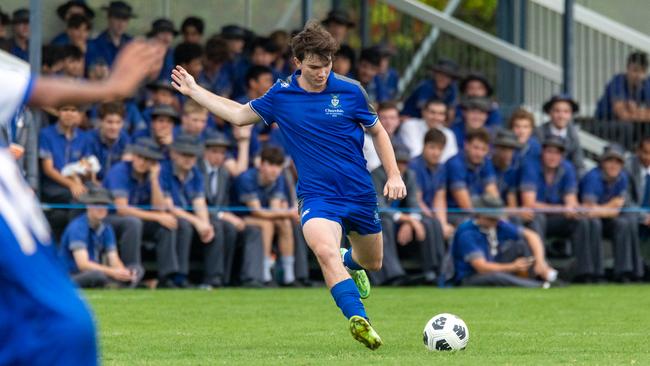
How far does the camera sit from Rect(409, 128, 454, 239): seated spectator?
17438 millimetres

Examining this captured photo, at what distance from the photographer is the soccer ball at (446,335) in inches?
360

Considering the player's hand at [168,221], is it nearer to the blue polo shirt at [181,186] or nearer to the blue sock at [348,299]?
the blue polo shirt at [181,186]

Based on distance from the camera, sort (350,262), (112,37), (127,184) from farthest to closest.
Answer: (112,37), (127,184), (350,262)

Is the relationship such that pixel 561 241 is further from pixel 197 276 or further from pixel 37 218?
pixel 37 218

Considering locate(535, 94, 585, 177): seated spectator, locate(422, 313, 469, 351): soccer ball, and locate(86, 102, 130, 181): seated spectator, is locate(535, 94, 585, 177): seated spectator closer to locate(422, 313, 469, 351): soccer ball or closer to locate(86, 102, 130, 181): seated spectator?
locate(86, 102, 130, 181): seated spectator

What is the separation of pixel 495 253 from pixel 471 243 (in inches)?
16.1

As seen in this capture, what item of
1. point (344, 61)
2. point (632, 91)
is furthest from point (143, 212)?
point (632, 91)

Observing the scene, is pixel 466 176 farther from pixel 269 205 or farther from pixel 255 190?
pixel 255 190

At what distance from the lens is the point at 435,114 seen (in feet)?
59.3

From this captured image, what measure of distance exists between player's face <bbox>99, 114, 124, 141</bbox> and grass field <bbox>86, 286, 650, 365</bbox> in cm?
204

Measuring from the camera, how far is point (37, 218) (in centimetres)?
432

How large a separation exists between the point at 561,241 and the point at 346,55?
12.4ft

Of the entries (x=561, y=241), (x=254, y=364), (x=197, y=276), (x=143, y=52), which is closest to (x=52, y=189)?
(x=197, y=276)

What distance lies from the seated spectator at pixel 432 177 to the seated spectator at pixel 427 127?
50cm
